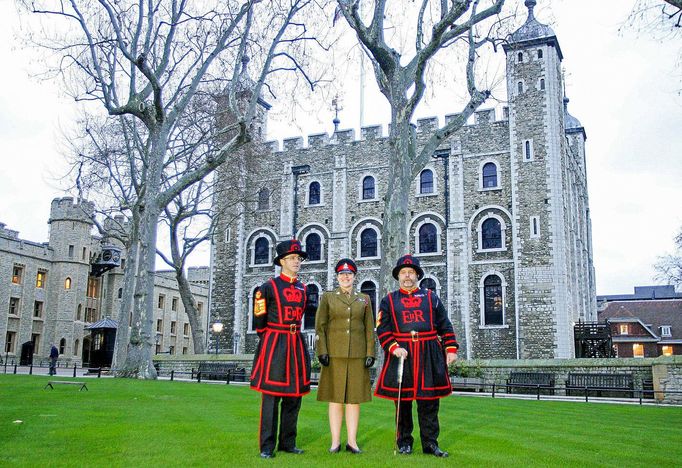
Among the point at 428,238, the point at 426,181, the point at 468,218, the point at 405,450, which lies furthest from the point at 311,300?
the point at 405,450

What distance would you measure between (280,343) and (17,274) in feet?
135

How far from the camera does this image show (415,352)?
20.4 feet

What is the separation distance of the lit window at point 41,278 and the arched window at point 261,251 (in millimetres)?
17012

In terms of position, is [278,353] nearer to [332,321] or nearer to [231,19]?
[332,321]

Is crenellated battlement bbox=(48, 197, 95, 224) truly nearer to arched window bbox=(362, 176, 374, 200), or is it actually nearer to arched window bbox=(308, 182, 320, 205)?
arched window bbox=(308, 182, 320, 205)

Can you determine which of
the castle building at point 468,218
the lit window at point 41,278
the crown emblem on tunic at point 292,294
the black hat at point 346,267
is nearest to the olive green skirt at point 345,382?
the crown emblem on tunic at point 292,294

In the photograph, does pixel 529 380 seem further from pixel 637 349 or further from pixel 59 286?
pixel 637 349

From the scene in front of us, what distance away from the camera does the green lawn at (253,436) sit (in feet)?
17.2

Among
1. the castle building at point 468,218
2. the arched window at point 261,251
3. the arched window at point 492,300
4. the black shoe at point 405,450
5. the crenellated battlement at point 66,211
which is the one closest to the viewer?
the black shoe at point 405,450

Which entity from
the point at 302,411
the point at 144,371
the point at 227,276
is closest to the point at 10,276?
the point at 227,276

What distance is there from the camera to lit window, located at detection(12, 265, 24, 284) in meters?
41.1

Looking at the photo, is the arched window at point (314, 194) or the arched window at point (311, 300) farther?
the arched window at point (314, 194)

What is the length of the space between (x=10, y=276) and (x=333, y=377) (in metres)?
40.4

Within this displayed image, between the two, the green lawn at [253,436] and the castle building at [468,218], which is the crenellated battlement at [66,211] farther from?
the green lawn at [253,436]
